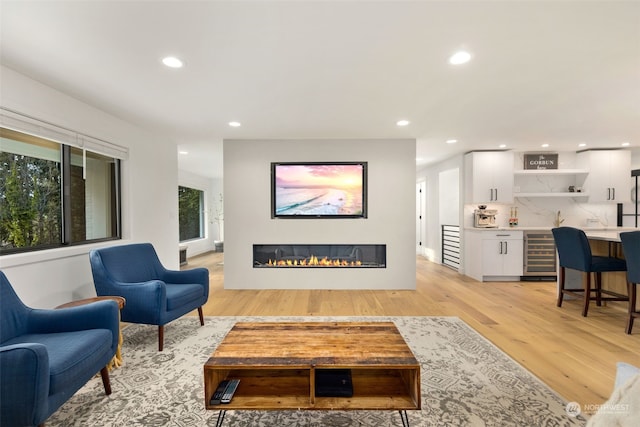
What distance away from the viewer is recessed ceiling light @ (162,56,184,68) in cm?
206

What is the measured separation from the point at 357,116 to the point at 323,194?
145cm

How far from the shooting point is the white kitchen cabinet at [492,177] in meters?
5.19

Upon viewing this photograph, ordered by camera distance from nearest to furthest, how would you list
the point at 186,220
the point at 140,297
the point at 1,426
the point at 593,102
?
the point at 1,426 → the point at 140,297 → the point at 593,102 → the point at 186,220

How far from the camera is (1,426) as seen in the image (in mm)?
1324

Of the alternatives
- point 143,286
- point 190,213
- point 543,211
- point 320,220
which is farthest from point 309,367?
point 190,213

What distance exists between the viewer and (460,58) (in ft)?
6.81

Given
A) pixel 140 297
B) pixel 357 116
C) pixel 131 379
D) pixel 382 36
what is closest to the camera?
pixel 382 36

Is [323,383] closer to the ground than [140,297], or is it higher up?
closer to the ground

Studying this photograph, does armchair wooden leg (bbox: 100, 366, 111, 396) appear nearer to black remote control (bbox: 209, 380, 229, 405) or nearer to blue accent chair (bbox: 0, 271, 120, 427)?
blue accent chair (bbox: 0, 271, 120, 427)

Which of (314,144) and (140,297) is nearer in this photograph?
(140,297)

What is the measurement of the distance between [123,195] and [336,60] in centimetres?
308

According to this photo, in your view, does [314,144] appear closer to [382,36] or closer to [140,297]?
[382,36]

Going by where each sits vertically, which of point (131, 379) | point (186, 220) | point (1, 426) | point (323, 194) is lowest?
point (131, 379)

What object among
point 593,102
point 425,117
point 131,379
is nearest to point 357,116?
point 425,117
